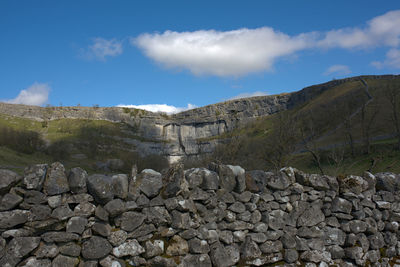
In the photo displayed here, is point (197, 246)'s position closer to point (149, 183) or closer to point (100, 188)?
point (149, 183)

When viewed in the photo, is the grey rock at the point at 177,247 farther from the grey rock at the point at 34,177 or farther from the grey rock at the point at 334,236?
the grey rock at the point at 334,236

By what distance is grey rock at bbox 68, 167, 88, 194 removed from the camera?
4.01 metres

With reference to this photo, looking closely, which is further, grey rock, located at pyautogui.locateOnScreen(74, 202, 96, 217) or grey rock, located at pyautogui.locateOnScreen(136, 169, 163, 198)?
grey rock, located at pyautogui.locateOnScreen(136, 169, 163, 198)

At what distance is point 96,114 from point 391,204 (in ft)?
553

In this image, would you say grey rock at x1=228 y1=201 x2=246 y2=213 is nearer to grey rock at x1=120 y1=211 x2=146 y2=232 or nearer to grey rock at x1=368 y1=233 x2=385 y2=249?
grey rock at x1=120 y1=211 x2=146 y2=232

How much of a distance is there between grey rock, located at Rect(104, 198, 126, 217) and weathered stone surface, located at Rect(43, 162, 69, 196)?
24.4 inches

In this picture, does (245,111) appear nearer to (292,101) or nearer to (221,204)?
(292,101)

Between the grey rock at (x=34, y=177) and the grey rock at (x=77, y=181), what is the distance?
0.35 m

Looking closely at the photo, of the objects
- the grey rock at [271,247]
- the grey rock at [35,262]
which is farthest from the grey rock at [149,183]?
the grey rock at [271,247]

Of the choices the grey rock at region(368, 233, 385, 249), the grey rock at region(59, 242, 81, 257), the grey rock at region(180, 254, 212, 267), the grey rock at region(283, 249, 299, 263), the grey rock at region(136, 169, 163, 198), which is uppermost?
the grey rock at region(136, 169, 163, 198)

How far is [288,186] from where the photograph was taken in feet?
17.7

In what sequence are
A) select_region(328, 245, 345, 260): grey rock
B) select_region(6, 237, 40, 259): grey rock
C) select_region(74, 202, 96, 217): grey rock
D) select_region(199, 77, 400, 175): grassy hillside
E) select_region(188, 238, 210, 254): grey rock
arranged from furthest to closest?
select_region(199, 77, 400, 175): grassy hillside
select_region(328, 245, 345, 260): grey rock
select_region(188, 238, 210, 254): grey rock
select_region(74, 202, 96, 217): grey rock
select_region(6, 237, 40, 259): grey rock

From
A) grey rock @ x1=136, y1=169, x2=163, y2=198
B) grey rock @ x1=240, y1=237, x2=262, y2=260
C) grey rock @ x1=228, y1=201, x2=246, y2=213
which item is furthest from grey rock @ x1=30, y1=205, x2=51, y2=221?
grey rock @ x1=240, y1=237, x2=262, y2=260

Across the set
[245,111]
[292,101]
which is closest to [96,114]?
[245,111]
